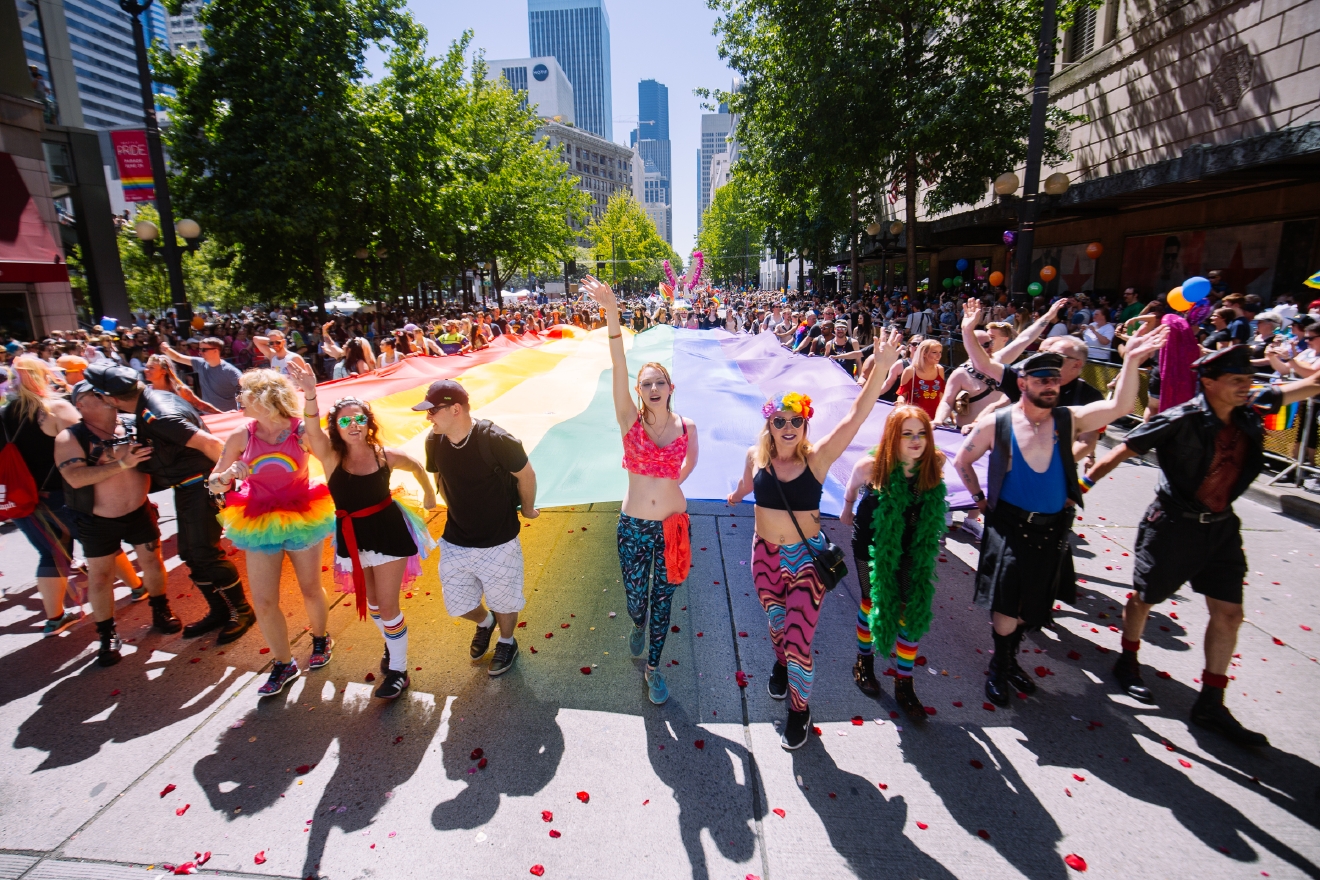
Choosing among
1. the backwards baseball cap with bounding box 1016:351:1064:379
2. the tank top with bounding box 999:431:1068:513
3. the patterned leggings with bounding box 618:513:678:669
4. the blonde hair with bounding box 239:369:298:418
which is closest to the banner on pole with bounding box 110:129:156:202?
the blonde hair with bounding box 239:369:298:418

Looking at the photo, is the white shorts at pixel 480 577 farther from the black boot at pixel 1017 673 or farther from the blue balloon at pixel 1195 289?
the blue balloon at pixel 1195 289

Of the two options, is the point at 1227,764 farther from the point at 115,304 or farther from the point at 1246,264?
the point at 115,304

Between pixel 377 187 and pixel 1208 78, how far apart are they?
1890 cm

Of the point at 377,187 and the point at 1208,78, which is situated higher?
the point at 1208,78

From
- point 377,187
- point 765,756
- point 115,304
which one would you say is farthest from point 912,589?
point 115,304

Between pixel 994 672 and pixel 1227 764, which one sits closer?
pixel 1227 764

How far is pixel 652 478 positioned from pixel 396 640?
1.93 metres

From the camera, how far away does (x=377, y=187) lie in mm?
16500

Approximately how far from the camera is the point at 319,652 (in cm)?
421

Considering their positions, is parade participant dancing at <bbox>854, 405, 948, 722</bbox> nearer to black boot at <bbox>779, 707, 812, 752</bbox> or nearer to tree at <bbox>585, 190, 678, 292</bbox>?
black boot at <bbox>779, 707, 812, 752</bbox>

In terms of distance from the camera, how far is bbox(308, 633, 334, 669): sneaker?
4191 mm

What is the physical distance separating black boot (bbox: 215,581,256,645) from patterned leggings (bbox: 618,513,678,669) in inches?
121

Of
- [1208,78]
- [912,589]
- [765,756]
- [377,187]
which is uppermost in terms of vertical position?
[1208,78]

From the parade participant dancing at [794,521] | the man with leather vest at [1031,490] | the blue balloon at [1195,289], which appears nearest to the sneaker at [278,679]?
the parade participant dancing at [794,521]
